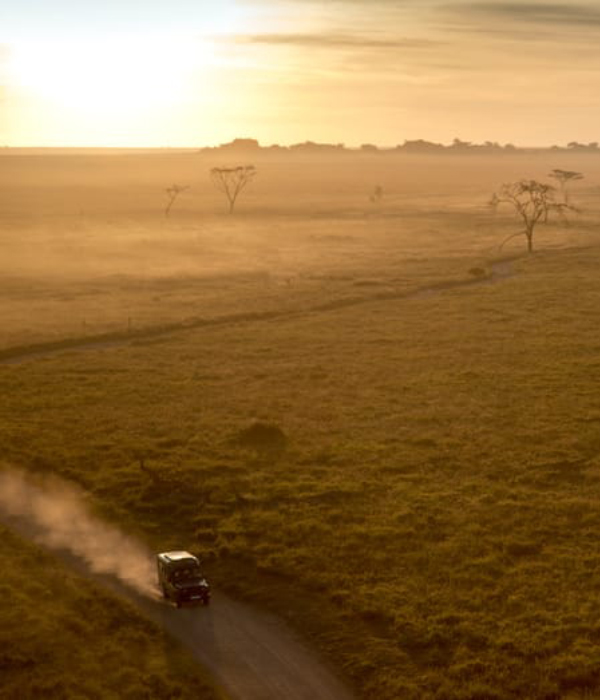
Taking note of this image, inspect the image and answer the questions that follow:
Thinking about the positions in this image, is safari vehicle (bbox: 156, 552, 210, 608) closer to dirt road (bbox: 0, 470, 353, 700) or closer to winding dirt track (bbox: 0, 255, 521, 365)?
dirt road (bbox: 0, 470, 353, 700)

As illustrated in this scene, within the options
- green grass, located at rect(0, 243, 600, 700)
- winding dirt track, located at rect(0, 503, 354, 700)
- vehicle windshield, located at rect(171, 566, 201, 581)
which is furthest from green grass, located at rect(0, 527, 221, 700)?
green grass, located at rect(0, 243, 600, 700)

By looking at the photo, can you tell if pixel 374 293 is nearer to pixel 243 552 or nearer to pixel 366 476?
pixel 366 476

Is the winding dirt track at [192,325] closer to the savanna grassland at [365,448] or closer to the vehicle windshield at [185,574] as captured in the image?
the savanna grassland at [365,448]

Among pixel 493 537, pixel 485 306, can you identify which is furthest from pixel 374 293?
pixel 493 537

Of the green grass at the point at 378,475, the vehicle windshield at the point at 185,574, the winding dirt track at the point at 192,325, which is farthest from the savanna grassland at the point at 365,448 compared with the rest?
the vehicle windshield at the point at 185,574

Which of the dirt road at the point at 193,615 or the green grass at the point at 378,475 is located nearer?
the dirt road at the point at 193,615

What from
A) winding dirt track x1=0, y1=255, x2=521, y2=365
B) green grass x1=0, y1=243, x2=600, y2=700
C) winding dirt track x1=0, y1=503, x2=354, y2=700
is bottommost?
winding dirt track x1=0, y1=503, x2=354, y2=700

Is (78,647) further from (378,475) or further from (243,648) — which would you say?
(378,475)
